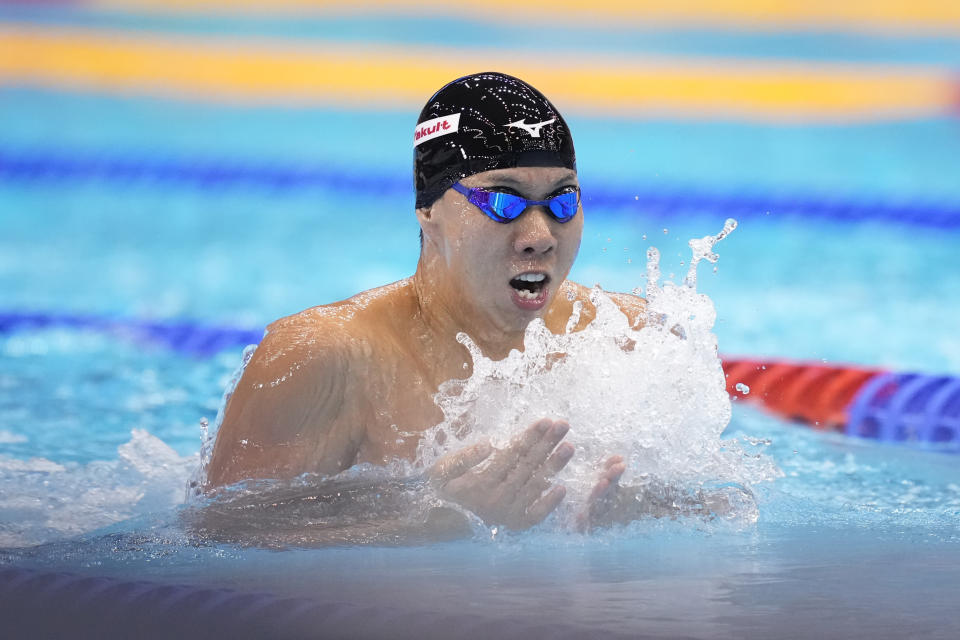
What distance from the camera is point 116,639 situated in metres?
1.66

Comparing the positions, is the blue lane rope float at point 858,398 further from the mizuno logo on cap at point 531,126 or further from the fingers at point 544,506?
the fingers at point 544,506

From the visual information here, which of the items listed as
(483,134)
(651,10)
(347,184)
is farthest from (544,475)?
(651,10)

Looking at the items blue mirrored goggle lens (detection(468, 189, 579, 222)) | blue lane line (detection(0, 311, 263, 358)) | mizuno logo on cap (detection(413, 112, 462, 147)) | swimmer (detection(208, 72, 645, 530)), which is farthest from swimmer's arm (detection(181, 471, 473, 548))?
blue lane line (detection(0, 311, 263, 358))

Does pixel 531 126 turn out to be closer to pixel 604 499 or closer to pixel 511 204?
pixel 511 204

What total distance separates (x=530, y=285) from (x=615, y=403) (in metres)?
0.31

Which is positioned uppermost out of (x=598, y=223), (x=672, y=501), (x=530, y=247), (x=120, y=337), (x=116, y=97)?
(x=116, y=97)

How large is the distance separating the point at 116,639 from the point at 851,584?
1.09 meters

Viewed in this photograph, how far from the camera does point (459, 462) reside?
206cm

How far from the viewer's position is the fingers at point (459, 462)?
2037 mm

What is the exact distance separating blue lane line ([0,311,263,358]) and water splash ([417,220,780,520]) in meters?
2.73

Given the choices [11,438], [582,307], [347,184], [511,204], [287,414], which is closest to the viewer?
[287,414]

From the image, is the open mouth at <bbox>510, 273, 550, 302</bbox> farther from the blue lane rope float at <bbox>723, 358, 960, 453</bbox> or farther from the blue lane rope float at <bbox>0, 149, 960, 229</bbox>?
the blue lane rope float at <bbox>0, 149, 960, 229</bbox>

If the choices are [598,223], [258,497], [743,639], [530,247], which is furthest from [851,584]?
[598,223]

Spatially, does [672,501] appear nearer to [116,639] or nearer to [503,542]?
[503,542]
